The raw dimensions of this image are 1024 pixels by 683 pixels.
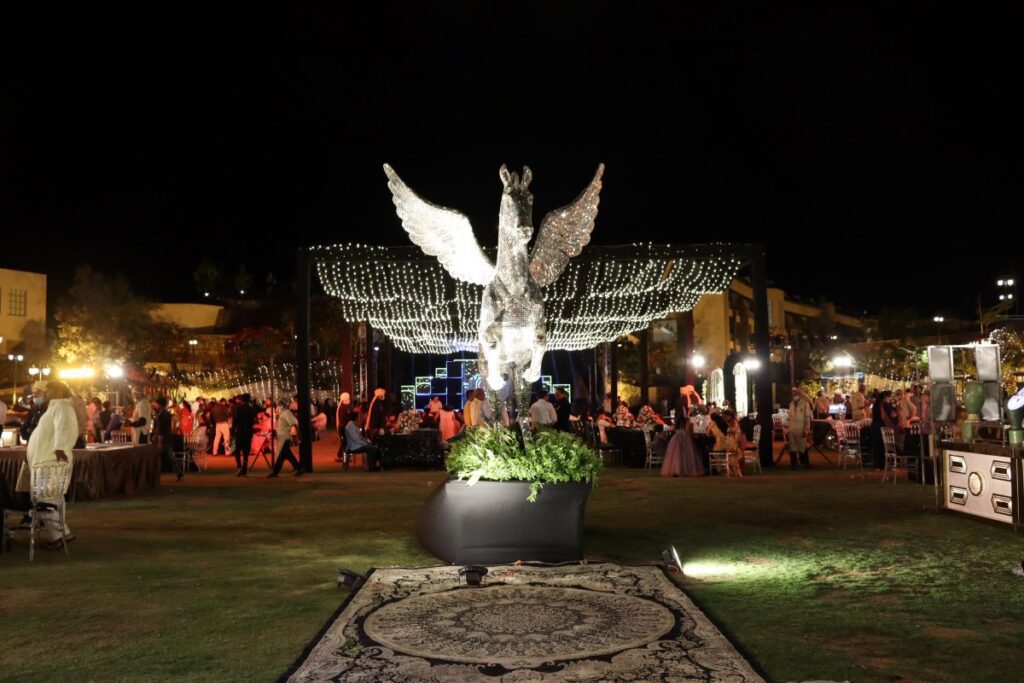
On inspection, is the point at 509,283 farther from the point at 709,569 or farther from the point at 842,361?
the point at 842,361

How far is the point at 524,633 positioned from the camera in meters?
5.20

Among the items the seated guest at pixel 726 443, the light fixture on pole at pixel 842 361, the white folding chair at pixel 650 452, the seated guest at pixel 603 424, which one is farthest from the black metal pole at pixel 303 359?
the light fixture on pole at pixel 842 361

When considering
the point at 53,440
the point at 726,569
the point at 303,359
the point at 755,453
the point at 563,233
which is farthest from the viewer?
the point at 303,359

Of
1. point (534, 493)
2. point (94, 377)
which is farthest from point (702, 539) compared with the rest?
point (94, 377)

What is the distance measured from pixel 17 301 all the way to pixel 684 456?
3474 centimetres

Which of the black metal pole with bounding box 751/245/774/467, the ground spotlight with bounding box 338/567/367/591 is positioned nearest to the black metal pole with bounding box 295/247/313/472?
the black metal pole with bounding box 751/245/774/467

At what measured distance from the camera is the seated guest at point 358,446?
15930 millimetres

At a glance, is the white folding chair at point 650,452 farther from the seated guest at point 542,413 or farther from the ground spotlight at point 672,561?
A: the ground spotlight at point 672,561

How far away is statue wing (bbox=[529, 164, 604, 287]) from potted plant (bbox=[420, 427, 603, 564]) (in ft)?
Result: 6.83

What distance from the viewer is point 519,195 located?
796 centimetres

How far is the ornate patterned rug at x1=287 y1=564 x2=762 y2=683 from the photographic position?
450cm

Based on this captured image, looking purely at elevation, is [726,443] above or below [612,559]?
above

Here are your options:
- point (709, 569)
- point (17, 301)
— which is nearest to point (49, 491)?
point (709, 569)

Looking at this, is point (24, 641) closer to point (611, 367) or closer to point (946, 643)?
point (946, 643)
